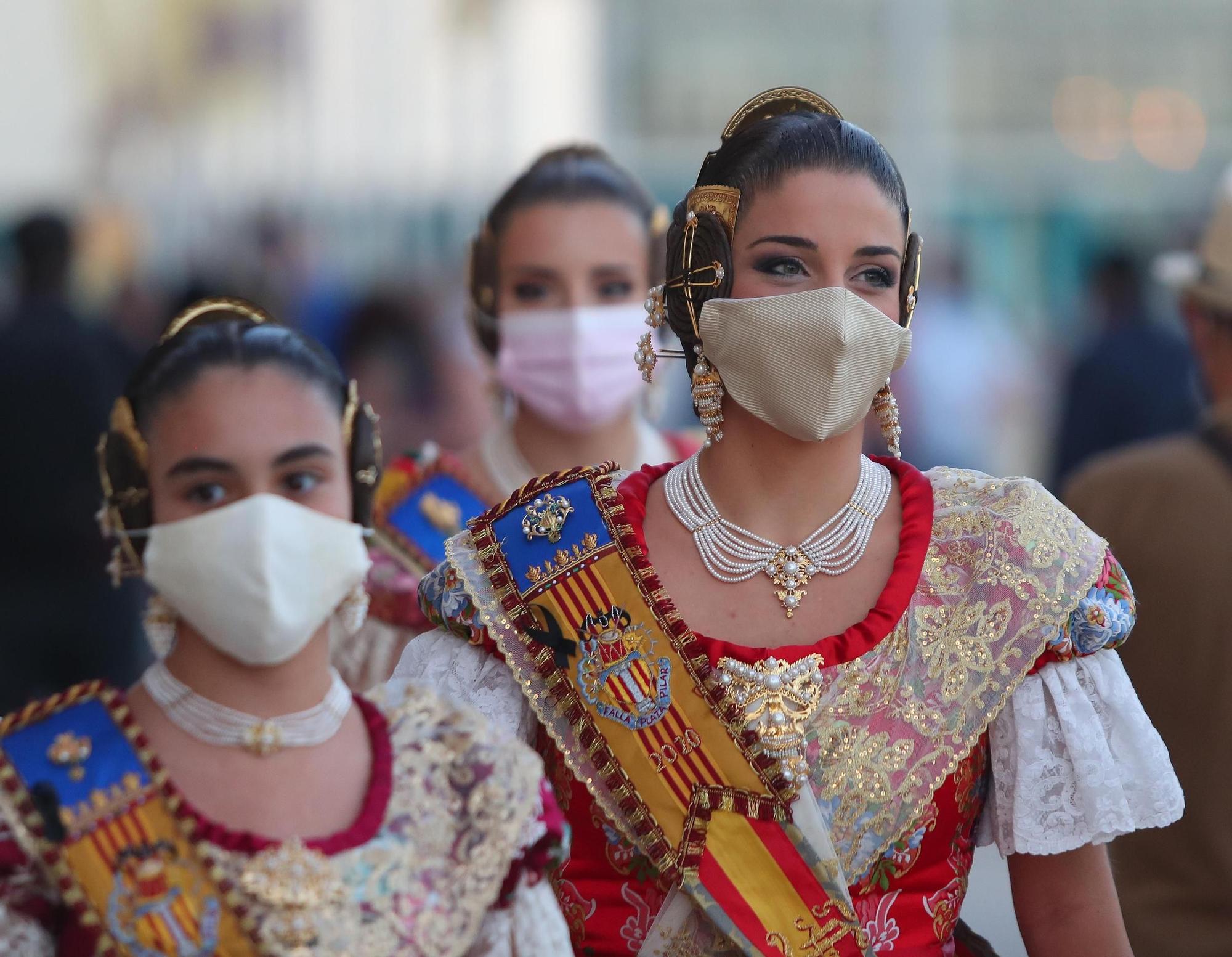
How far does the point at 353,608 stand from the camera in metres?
2.54

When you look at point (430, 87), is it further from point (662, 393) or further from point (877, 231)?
point (877, 231)

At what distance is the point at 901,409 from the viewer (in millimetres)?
9742

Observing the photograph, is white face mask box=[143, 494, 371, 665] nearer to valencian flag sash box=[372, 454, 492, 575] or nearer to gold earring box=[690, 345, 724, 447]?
gold earring box=[690, 345, 724, 447]

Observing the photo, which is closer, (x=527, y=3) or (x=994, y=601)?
(x=994, y=601)

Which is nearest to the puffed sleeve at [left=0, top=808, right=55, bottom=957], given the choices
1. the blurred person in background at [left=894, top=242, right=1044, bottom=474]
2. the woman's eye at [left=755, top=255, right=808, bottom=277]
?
the woman's eye at [left=755, top=255, right=808, bottom=277]

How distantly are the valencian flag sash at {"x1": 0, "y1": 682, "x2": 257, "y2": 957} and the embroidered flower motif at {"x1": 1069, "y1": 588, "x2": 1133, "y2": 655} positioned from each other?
133 centimetres

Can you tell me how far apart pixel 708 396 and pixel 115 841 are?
1.18m

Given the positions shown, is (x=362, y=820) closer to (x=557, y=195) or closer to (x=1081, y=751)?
(x=1081, y=751)

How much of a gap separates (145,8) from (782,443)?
52.1 ft

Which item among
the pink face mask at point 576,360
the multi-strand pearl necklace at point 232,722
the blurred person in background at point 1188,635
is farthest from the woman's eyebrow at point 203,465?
the blurred person in background at point 1188,635

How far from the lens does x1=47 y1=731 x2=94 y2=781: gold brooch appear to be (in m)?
2.34

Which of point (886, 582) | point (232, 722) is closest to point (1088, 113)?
point (886, 582)

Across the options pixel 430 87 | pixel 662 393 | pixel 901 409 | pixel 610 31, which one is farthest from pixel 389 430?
pixel 610 31

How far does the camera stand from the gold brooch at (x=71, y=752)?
2344 millimetres
